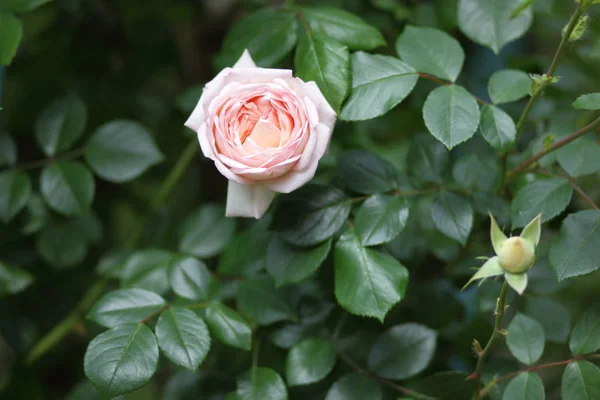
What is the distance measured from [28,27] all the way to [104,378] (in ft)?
2.15

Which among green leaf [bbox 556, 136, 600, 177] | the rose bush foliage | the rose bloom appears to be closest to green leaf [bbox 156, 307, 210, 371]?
the rose bush foliage

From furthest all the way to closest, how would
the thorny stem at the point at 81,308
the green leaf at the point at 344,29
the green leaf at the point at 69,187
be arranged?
the thorny stem at the point at 81,308 → the green leaf at the point at 69,187 → the green leaf at the point at 344,29

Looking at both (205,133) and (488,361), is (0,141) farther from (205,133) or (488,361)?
(488,361)

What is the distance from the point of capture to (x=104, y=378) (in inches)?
21.5

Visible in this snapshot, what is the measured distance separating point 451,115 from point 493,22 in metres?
0.23

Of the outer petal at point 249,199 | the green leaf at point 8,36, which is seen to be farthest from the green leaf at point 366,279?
the green leaf at point 8,36

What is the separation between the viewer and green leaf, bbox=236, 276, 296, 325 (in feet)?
2.27

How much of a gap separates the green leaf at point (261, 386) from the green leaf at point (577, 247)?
31 cm

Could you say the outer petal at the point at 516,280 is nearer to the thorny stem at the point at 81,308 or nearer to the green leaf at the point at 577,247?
the green leaf at the point at 577,247

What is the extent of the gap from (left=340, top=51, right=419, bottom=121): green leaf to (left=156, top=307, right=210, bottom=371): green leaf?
0.26 metres

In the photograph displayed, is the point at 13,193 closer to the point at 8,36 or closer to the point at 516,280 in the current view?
the point at 8,36

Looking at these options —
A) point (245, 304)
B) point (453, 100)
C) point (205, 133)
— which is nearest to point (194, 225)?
point (245, 304)

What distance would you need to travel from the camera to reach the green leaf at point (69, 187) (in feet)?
2.64

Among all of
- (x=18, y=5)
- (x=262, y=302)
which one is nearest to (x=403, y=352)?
(x=262, y=302)
